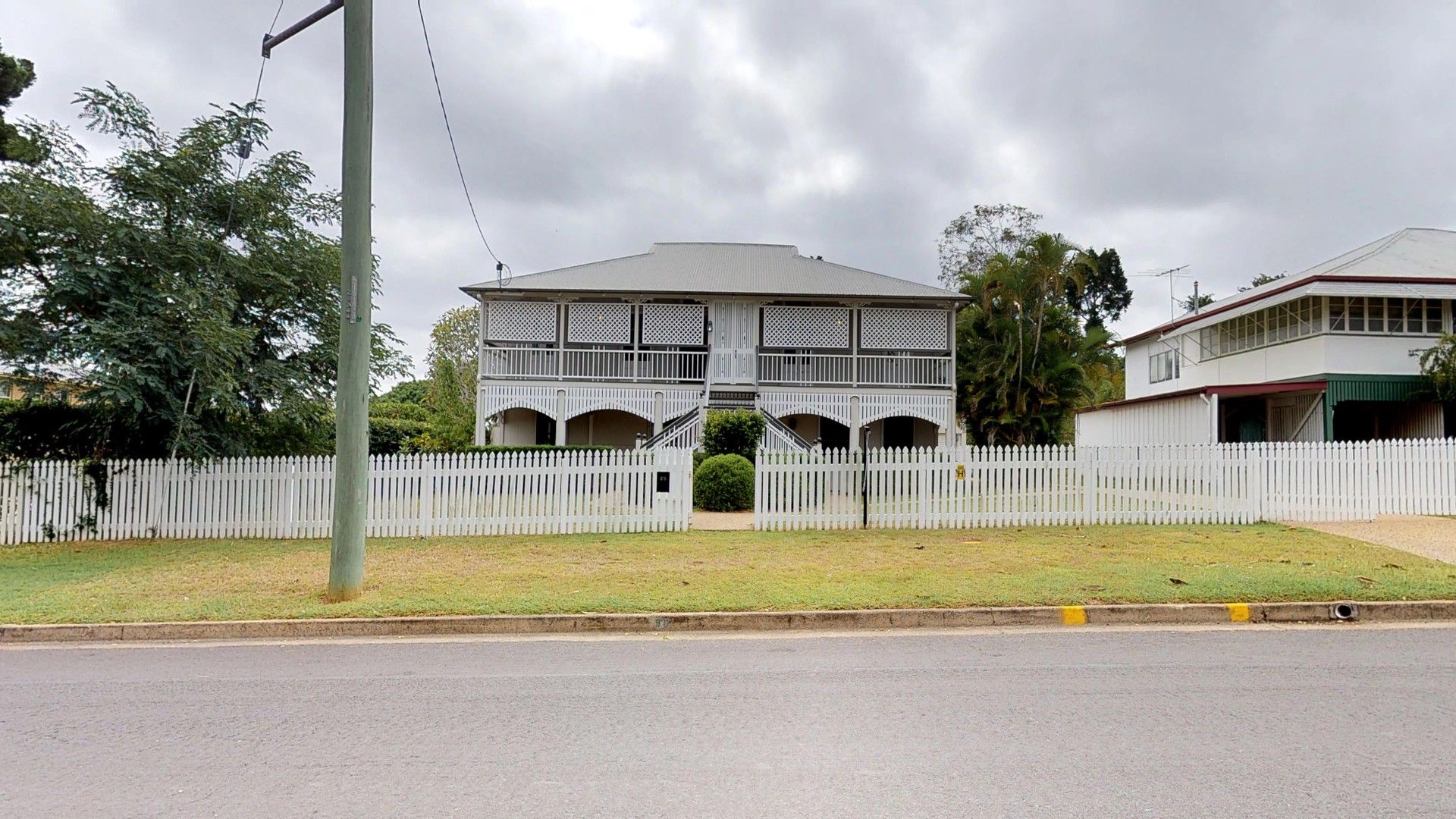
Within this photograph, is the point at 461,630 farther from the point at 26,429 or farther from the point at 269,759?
the point at 26,429

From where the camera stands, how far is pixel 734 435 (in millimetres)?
17797

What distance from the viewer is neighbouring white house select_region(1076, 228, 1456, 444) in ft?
60.1

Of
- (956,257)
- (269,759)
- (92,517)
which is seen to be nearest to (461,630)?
(269,759)

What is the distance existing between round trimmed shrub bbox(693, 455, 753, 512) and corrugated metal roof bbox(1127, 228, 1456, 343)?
1399 centimetres

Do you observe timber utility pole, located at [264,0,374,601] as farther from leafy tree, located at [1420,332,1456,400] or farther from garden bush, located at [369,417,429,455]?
leafy tree, located at [1420,332,1456,400]

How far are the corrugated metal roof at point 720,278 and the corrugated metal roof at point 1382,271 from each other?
7.65 meters

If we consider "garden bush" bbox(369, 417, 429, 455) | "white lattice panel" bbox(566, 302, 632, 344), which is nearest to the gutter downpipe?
"white lattice panel" bbox(566, 302, 632, 344)

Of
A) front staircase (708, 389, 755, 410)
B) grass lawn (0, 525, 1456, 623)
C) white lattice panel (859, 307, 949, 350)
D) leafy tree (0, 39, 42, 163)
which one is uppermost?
leafy tree (0, 39, 42, 163)

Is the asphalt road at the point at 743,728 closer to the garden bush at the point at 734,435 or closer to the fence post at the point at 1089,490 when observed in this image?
the fence post at the point at 1089,490

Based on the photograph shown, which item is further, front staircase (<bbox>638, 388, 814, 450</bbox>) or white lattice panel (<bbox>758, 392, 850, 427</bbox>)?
white lattice panel (<bbox>758, 392, 850, 427</bbox>)

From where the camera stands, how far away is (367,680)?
221 inches

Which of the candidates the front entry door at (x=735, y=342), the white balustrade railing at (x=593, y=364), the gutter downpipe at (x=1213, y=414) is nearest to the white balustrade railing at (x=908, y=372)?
the front entry door at (x=735, y=342)

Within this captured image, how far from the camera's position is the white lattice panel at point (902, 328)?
80.7 feet

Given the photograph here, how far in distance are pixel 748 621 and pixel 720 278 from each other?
19147mm
